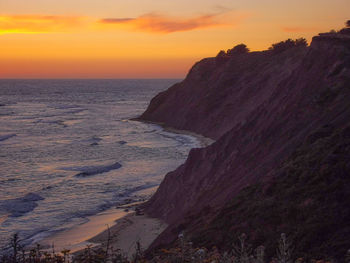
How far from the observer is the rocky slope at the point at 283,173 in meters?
11.4

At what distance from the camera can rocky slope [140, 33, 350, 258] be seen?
11.4 metres

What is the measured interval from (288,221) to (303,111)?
8802mm

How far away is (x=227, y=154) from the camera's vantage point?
20.6 m

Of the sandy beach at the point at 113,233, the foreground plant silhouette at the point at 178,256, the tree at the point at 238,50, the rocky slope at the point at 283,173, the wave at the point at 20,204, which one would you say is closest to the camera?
the foreground plant silhouette at the point at 178,256

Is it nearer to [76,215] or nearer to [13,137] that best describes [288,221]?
[76,215]

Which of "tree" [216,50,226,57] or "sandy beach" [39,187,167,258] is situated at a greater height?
"tree" [216,50,226,57]

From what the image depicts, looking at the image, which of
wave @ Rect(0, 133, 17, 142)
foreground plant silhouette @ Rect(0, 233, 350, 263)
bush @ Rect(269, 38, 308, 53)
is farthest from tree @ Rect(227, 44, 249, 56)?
foreground plant silhouette @ Rect(0, 233, 350, 263)

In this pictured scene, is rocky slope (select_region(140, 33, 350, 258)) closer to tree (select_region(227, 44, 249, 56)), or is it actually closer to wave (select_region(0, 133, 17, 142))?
wave (select_region(0, 133, 17, 142))

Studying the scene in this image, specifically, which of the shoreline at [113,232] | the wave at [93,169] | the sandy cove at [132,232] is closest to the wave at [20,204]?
the shoreline at [113,232]

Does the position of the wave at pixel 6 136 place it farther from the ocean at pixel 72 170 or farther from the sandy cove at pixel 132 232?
the sandy cove at pixel 132 232

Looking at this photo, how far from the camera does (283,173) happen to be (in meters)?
14.2

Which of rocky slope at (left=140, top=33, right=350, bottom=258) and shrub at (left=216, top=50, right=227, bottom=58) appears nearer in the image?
rocky slope at (left=140, top=33, right=350, bottom=258)

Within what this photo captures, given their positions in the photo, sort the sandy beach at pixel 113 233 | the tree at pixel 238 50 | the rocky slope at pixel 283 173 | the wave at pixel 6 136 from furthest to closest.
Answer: the tree at pixel 238 50 < the wave at pixel 6 136 < the sandy beach at pixel 113 233 < the rocky slope at pixel 283 173

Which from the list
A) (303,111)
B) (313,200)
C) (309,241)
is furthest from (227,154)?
(309,241)
